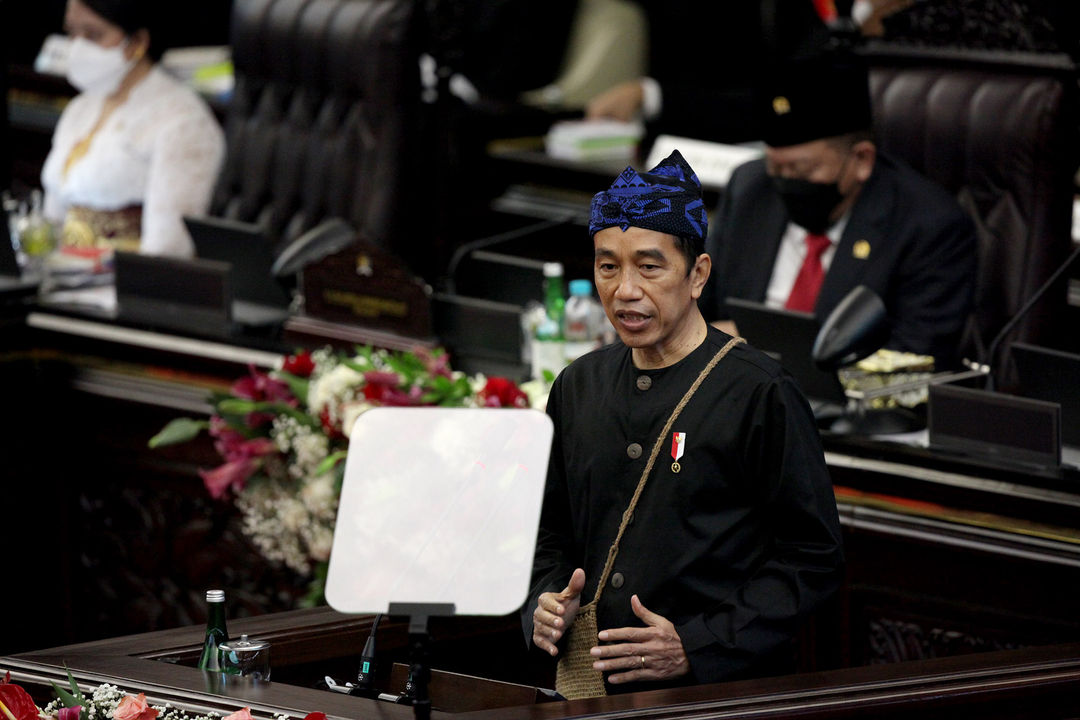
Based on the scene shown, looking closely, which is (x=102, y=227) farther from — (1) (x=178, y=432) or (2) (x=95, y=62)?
(1) (x=178, y=432)

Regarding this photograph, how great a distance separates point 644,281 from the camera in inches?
72.7

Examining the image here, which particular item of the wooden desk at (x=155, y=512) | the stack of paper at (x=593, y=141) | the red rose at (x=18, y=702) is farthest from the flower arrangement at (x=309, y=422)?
the stack of paper at (x=593, y=141)

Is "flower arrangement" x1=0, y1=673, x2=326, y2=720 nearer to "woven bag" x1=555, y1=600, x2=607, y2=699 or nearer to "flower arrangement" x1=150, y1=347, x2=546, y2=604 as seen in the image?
"woven bag" x1=555, y1=600, x2=607, y2=699

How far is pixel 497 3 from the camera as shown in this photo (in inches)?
260

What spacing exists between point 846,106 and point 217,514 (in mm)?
1673

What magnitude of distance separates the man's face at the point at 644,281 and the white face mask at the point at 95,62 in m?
3.02

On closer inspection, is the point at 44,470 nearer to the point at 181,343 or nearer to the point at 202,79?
the point at 181,343

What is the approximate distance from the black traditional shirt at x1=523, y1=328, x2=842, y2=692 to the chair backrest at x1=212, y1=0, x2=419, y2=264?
245cm

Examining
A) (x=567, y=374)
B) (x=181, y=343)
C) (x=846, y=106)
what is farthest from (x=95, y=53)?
(x=567, y=374)

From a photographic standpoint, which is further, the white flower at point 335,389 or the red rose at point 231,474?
the red rose at point 231,474

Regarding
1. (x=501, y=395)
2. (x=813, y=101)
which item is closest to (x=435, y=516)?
(x=501, y=395)

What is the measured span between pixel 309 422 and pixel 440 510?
1466 millimetres

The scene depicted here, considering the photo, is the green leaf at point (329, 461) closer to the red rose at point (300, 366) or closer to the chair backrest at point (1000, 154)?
the red rose at point (300, 366)

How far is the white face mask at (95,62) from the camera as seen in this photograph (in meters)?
4.50
